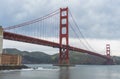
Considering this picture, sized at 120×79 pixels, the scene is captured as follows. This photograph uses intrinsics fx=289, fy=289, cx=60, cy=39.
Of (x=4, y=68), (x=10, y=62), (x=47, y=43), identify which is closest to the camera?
(x=4, y=68)

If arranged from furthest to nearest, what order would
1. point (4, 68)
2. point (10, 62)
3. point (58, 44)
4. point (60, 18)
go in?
point (60, 18) → point (58, 44) → point (10, 62) → point (4, 68)

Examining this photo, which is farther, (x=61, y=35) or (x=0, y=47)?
(x=61, y=35)

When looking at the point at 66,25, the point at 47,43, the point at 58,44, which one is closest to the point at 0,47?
the point at 47,43

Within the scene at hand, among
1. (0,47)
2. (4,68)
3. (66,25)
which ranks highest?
(66,25)

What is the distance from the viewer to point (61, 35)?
91.5 metres

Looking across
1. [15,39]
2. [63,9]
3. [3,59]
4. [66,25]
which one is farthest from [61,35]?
[3,59]

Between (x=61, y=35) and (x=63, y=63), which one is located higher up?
(x=61, y=35)

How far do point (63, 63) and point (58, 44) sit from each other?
306 inches

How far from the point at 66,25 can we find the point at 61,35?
3697 millimetres

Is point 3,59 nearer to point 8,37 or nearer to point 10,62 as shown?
point 10,62

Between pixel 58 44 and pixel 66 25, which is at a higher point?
pixel 66 25

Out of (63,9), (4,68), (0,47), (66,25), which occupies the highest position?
(63,9)

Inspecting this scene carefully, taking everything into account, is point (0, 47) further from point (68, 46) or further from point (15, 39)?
point (68, 46)

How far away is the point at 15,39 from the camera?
71.0 metres
